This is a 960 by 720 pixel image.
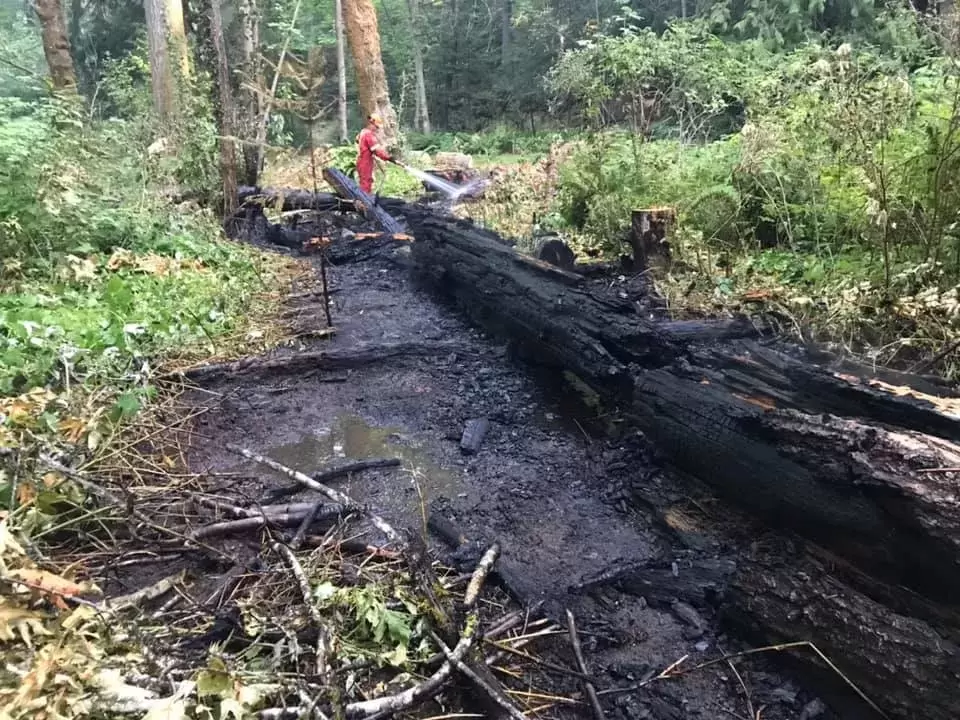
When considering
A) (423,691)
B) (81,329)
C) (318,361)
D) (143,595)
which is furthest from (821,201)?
(81,329)

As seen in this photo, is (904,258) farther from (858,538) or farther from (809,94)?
(858,538)

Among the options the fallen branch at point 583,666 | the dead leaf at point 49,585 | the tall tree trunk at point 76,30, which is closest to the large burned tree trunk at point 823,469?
the fallen branch at point 583,666

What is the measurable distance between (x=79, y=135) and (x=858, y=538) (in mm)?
7994

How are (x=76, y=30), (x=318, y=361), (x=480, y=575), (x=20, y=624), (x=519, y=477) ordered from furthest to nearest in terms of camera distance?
(x=76, y=30) → (x=318, y=361) → (x=519, y=477) → (x=480, y=575) → (x=20, y=624)

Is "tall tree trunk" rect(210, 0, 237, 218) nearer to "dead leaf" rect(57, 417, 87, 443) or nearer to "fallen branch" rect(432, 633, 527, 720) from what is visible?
"dead leaf" rect(57, 417, 87, 443)

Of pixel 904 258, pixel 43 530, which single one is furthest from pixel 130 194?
pixel 904 258

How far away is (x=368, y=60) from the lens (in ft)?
55.0

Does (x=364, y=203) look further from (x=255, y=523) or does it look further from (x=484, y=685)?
(x=484, y=685)

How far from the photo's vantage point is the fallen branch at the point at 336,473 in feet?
11.5

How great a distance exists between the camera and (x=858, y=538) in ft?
8.39

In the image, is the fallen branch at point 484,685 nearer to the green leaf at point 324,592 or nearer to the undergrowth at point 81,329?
the green leaf at point 324,592

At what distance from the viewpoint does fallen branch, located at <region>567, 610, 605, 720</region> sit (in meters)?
2.32

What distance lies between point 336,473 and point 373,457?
0.33 m

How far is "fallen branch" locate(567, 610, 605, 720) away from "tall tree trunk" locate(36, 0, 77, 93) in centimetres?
1305
